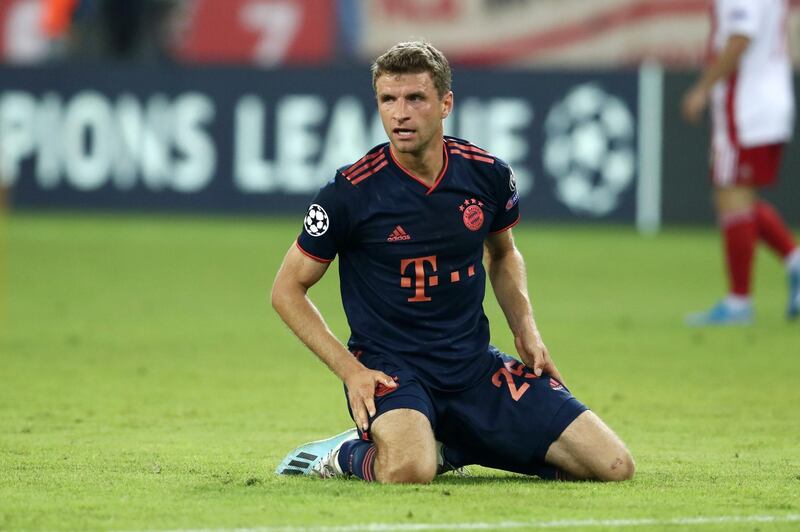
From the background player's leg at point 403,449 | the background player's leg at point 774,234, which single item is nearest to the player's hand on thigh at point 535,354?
the background player's leg at point 403,449

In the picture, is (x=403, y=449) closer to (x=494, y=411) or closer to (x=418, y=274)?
(x=494, y=411)

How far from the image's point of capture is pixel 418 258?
619 cm

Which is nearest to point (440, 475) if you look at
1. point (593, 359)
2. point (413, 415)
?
point (413, 415)

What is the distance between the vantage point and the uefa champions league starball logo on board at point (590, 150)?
59.7 feet

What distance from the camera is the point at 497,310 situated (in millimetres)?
12383

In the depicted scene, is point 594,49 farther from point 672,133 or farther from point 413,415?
point 413,415

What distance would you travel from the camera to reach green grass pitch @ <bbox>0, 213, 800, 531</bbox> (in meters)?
5.37

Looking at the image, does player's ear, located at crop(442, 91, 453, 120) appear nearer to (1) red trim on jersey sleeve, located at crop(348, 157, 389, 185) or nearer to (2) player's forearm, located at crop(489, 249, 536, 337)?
(1) red trim on jersey sleeve, located at crop(348, 157, 389, 185)

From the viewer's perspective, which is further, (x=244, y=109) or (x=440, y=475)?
(x=244, y=109)

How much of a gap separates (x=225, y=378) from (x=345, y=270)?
9.50 ft

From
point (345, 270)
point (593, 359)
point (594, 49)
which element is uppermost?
point (594, 49)

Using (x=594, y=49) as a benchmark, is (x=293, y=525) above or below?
below

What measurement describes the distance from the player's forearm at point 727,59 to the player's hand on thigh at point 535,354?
560 centimetres

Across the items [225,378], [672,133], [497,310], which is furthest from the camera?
[672,133]
